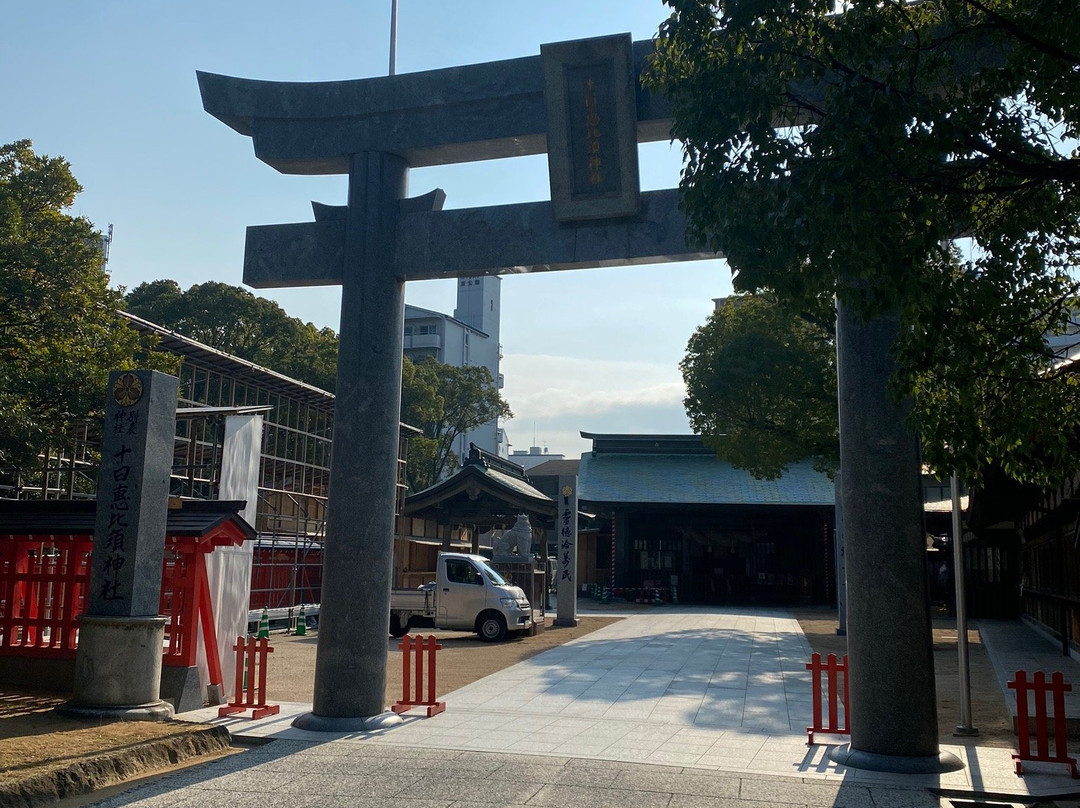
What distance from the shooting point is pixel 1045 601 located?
64.7 ft

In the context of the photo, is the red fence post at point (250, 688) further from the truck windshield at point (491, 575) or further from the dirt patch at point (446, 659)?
the truck windshield at point (491, 575)

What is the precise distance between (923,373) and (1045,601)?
A: 15.6m

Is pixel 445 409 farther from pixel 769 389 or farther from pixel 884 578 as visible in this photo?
pixel 884 578

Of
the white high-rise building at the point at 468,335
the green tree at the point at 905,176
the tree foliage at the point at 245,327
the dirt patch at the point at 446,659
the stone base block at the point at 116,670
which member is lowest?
the dirt patch at the point at 446,659

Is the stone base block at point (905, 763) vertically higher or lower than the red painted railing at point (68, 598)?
lower

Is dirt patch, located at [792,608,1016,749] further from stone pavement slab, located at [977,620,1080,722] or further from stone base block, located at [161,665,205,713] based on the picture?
stone base block, located at [161,665,205,713]

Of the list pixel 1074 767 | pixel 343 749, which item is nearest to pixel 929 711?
pixel 1074 767

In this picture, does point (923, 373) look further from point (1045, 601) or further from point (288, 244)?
point (1045, 601)

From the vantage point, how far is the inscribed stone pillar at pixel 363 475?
977 centimetres

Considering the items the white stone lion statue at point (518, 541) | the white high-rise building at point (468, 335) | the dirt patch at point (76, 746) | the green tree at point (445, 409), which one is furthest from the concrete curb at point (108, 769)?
the white high-rise building at point (468, 335)

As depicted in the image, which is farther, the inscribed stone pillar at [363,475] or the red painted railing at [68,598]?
the red painted railing at [68,598]

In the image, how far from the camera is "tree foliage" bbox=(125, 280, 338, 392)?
37.2 m

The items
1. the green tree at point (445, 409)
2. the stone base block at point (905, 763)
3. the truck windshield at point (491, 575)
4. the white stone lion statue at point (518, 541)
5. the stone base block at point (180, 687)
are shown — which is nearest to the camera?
the stone base block at point (905, 763)

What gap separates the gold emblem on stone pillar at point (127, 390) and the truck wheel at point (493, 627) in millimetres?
12765
